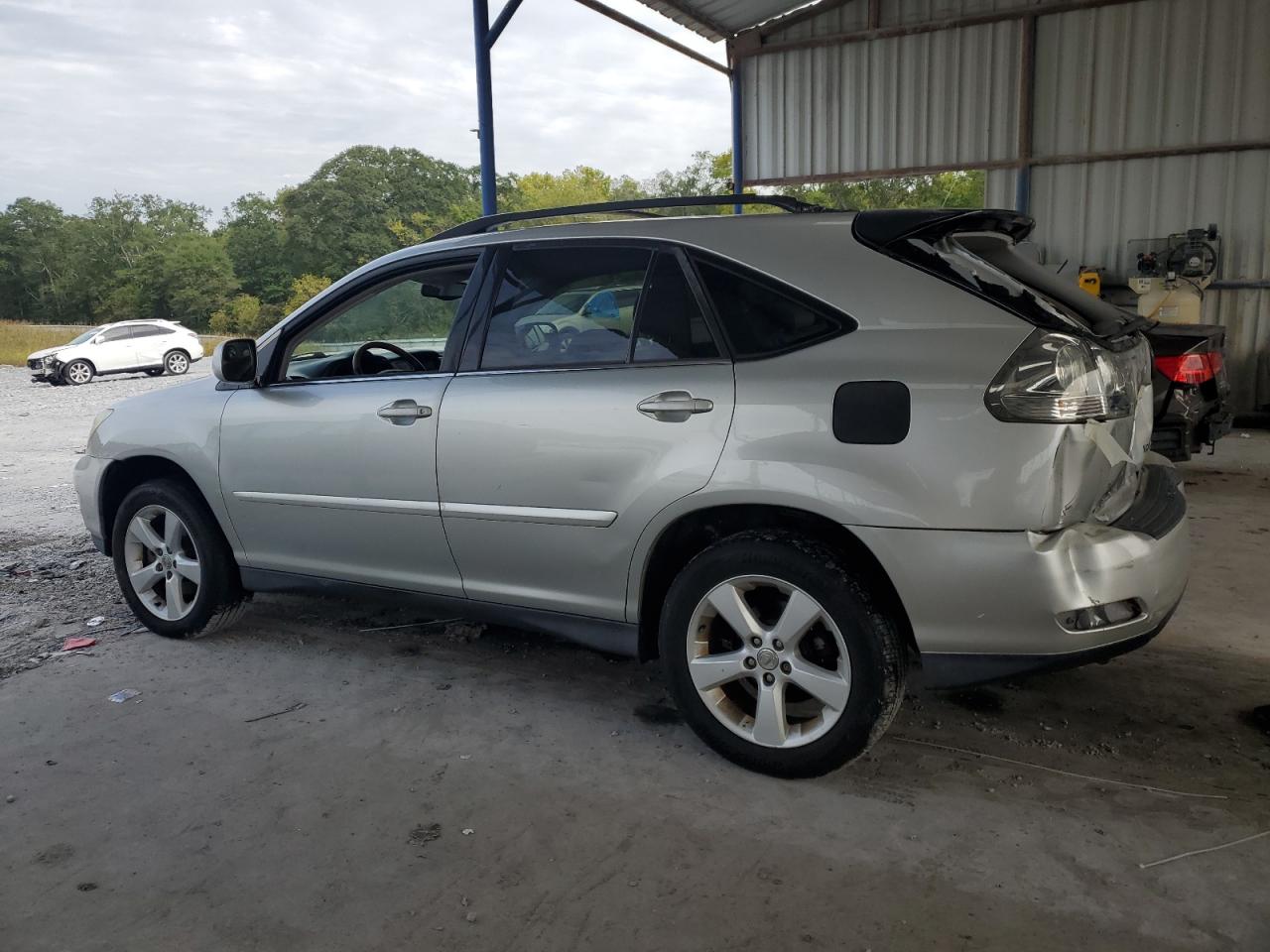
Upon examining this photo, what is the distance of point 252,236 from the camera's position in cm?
6069

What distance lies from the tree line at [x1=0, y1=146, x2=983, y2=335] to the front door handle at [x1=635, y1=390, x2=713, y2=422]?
42.1 metres

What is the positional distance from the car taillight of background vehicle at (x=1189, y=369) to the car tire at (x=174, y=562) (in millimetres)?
5549

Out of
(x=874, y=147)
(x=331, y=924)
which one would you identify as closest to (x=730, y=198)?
(x=331, y=924)

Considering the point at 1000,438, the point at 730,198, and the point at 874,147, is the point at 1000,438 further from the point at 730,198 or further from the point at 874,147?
the point at 874,147

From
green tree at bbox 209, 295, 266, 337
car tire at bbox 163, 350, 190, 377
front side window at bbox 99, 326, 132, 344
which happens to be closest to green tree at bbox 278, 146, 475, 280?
green tree at bbox 209, 295, 266, 337

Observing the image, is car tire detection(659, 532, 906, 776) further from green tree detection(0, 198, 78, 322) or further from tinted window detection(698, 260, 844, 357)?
green tree detection(0, 198, 78, 322)

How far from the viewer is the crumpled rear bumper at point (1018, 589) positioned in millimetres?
2471

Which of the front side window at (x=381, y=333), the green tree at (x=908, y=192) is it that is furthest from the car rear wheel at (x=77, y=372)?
the green tree at (x=908, y=192)

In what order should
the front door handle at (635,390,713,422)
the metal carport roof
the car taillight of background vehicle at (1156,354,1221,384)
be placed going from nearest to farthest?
the front door handle at (635,390,713,422), the car taillight of background vehicle at (1156,354,1221,384), the metal carport roof

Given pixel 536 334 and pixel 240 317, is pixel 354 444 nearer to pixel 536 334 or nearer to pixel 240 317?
pixel 536 334

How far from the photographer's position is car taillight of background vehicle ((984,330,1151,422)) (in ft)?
8.09

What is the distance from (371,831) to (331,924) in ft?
1.32

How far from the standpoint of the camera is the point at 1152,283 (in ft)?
33.4

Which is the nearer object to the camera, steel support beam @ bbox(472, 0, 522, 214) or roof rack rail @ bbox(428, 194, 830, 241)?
roof rack rail @ bbox(428, 194, 830, 241)
